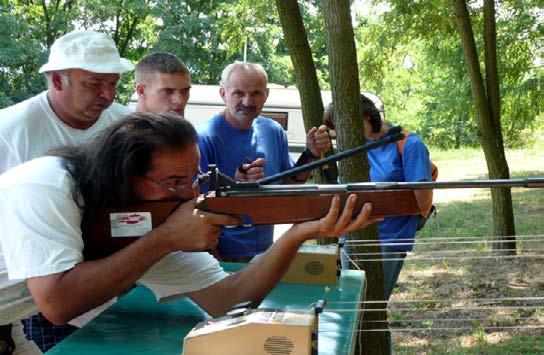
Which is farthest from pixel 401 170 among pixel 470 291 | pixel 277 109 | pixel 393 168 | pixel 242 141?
pixel 277 109

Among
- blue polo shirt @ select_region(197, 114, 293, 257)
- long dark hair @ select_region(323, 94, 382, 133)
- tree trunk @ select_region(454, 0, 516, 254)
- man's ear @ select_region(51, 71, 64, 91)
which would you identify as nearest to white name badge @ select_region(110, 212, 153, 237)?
man's ear @ select_region(51, 71, 64, 91)

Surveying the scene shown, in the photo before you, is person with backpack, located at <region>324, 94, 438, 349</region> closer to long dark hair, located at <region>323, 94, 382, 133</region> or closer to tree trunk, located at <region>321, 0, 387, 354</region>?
long dark hair, located at <region>323, 94, 382, 133</region>

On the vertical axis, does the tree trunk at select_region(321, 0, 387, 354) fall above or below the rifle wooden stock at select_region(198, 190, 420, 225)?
above

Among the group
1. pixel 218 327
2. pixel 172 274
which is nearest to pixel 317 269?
pixel 172 274

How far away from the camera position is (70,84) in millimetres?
2795

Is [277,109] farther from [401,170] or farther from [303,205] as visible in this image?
[303,205]

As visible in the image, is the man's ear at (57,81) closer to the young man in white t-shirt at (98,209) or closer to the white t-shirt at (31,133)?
the white t-shirt at (31,133)

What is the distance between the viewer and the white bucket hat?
2754mm

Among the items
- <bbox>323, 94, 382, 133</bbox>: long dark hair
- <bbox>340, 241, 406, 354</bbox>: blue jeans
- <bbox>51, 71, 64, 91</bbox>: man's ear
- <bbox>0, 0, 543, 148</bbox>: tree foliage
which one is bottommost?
<bbox>340, 241, 406, 354</bbox>: blue jeans

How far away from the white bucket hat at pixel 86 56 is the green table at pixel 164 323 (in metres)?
0.88

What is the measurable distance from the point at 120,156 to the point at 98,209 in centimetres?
16

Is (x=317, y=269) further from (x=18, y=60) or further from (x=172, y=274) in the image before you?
(x=18, y=60)

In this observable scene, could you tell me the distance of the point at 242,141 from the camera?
3723 millimetres

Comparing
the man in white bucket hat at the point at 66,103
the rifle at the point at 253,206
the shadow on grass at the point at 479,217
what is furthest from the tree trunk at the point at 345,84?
the shadow on grass at the point at 479,217
